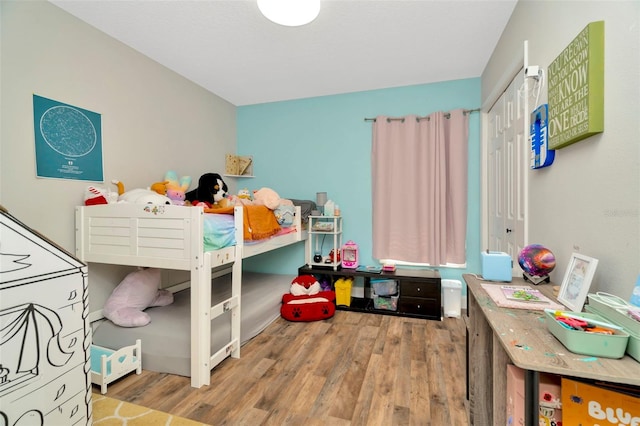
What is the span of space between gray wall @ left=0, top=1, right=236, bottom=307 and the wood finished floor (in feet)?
3.72

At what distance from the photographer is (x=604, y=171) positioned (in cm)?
101

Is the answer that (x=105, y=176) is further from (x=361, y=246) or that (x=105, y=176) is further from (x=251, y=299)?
(x=361, y=246)

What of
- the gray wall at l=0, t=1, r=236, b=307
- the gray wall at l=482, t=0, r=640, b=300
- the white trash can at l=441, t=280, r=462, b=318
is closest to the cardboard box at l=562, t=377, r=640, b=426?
the gray wall at l=482, t=0, r=640, b=300

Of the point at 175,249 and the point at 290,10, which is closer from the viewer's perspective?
the point at 290,10

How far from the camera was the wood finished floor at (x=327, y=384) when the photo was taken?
57.8 inches

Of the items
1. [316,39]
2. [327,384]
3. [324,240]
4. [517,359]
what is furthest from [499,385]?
[324,240]

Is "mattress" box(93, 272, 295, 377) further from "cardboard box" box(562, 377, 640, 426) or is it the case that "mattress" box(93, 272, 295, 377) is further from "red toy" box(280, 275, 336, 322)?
"cardboard box" box(562, 377, 640, 426)

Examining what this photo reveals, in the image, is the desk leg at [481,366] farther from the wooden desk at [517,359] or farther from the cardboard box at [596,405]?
the cardboard box at [596,405]

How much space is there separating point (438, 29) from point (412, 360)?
7.81ft

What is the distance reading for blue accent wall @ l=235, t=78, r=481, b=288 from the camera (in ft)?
9.76

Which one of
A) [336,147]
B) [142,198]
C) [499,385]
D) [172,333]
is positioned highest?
[336,147]

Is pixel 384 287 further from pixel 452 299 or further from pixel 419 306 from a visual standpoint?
pixel 452 299

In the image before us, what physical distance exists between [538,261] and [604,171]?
1.34 feet

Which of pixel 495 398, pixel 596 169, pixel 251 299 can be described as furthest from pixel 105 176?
pixel 596 169
